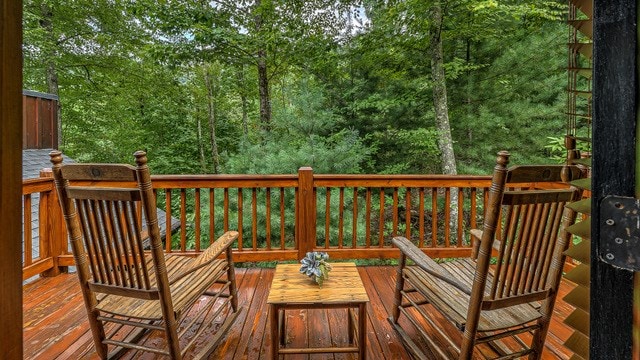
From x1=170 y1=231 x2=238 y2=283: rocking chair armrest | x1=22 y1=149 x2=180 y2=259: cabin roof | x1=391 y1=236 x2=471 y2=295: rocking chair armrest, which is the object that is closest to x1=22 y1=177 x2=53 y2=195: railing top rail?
x1=22 y1=149 x2=180 y2=259: cabin roof

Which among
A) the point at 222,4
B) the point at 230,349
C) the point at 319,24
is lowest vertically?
the point at 230,349

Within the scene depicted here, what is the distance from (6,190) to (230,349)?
5.99 feet

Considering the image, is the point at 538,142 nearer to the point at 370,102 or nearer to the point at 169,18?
the point at 370,102

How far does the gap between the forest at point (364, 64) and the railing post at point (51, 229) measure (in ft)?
8.74

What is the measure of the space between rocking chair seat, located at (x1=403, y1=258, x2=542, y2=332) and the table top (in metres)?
0.38

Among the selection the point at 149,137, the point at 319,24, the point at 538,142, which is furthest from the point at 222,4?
the point at 538,142

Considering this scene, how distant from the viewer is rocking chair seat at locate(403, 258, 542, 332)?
169cm

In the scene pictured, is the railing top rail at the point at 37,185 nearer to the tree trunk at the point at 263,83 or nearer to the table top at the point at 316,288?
the table top at the point at 316,288

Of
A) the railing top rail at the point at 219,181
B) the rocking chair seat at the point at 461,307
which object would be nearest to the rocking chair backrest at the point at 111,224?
the railing top rail at the point at 219,181

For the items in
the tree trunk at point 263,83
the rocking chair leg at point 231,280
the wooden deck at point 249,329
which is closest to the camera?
the wooden deck at point 249,329

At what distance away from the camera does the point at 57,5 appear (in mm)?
7781

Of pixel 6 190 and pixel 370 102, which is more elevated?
pixel 370 102

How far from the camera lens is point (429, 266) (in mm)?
1917

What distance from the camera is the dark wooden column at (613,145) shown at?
589 millimetres
